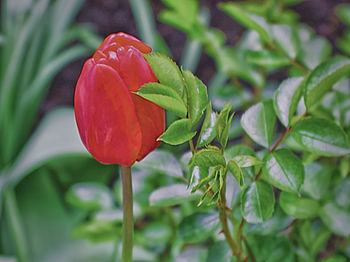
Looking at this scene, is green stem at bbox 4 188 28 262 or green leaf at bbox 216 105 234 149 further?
green stem at bbox 4 188 28 262

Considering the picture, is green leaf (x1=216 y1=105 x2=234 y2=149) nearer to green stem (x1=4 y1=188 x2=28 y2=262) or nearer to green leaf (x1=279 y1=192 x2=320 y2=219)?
green leaf (x1=279 y1=192 x2=320 y2=219)

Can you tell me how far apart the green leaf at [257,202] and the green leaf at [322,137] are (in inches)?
1.6

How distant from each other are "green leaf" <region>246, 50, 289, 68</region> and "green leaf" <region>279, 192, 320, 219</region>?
0.14 meters

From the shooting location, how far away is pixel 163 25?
1.21 m

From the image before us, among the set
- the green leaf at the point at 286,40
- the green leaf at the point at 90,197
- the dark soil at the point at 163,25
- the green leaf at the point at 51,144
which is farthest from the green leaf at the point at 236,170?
the dark soil at the point at 163,25

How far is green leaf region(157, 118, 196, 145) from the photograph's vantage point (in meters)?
0.25

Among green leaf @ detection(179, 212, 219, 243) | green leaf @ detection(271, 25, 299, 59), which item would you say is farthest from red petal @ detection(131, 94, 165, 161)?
green leaf @ detection(271, 25, 299, 59)

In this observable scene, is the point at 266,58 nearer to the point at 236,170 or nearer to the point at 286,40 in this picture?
the point at 286,40

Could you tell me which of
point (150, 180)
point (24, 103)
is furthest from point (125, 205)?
point (24, 103)

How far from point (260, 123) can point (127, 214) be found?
12 centimetres

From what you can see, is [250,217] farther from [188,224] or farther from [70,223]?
[70,223]

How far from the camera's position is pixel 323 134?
31 centimetres

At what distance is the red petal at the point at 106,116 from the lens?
0.24m

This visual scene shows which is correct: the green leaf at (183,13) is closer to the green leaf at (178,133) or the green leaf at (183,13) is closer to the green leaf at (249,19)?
the green leaf at (249,19)
